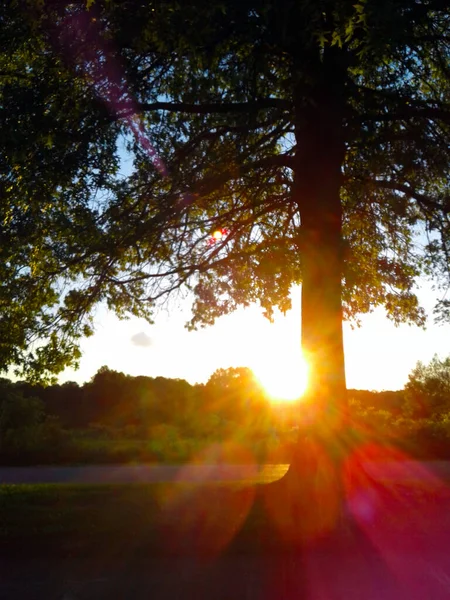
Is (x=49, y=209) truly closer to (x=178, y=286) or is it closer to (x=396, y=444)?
(x=178, y=286)

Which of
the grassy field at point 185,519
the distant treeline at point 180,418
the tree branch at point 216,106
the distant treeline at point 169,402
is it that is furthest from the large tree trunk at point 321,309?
the distant treeline at point 169,402

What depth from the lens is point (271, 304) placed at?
1312 centimetres

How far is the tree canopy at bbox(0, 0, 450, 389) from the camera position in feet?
25.1

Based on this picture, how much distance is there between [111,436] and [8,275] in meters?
21.2

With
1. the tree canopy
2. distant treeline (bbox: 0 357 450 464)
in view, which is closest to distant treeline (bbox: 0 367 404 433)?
distant treeline (bbox: 0 357 450 464)

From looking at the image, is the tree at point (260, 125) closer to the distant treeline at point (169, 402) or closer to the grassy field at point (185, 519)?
the grassy field at point (185, 519)

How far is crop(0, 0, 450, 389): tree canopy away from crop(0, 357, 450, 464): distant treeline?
7.09 ft

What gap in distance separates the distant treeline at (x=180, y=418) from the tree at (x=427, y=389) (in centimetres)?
6

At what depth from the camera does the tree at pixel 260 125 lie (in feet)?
24.5

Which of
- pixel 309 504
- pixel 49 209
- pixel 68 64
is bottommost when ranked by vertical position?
pixel 309 504

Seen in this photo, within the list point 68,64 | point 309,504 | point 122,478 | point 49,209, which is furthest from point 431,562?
point 122,478

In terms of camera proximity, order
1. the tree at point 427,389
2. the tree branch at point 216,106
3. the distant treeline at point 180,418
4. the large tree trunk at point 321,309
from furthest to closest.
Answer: the tree at point 427,389 → the distant treeline at point 180,418 → the tree branch at point 216,106 → the large tree trunk at point 321,309

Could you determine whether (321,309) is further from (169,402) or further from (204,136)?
(169,402)

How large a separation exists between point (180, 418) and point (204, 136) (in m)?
26.5
